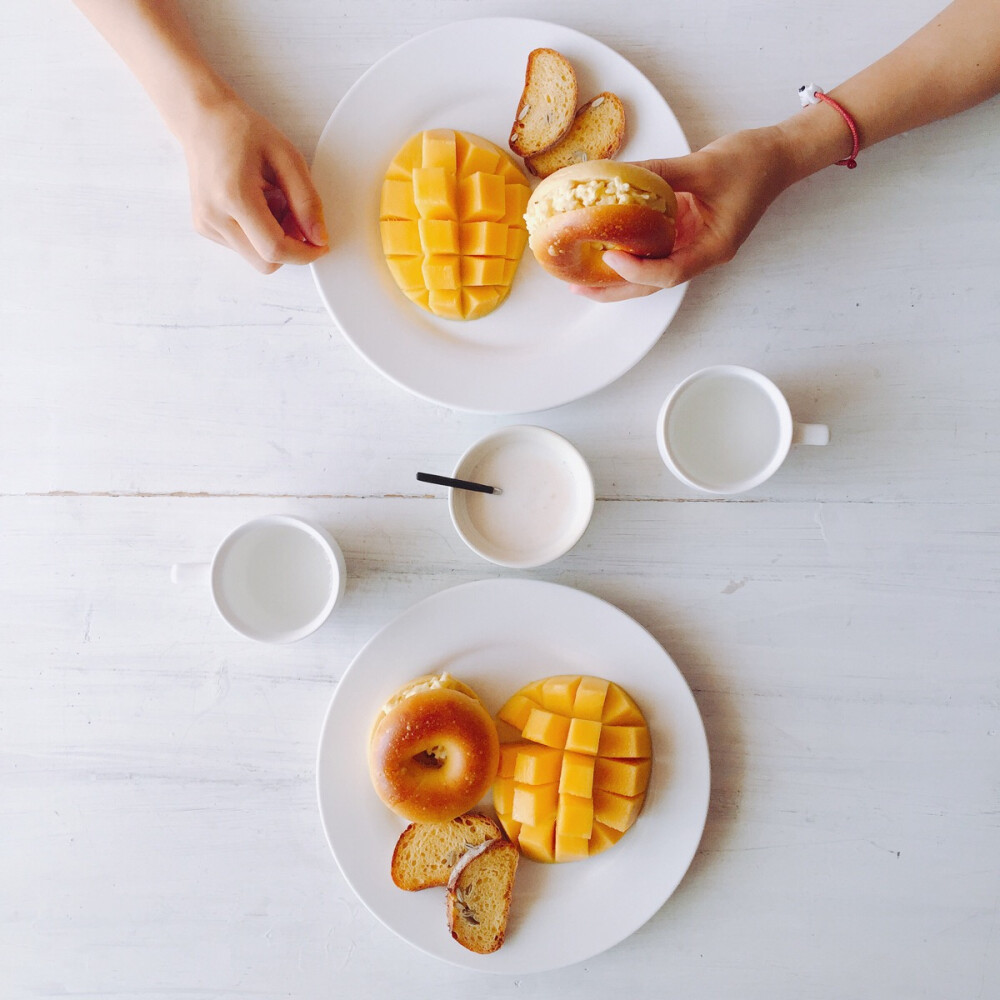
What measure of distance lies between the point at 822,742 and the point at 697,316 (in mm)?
637

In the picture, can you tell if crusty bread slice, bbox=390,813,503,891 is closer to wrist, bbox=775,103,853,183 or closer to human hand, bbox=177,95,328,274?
human hand, bbox=177,95,328,274

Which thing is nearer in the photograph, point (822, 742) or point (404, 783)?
point (404, 783)

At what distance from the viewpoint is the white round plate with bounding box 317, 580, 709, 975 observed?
1102 mm

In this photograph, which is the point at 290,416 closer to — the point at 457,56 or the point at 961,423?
the point at 457,56

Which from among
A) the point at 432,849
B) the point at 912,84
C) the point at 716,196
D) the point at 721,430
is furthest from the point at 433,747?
the point at 912,84

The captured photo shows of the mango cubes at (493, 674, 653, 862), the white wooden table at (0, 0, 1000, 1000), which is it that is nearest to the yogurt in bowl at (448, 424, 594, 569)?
the white wooden table at (0, 0, 1000, 1000)

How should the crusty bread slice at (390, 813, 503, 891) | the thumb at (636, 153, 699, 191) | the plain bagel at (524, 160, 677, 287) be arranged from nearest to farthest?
the plain bagel at (524, 160, 677, 287) < the thumb at (636, 153, 699, 191) < the crusty bread slice at (390, 813, 503, 891)

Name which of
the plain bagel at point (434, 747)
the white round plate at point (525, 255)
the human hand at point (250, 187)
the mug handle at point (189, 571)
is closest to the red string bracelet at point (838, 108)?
the white round plate at point (525, 255)

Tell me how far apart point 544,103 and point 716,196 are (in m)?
0.27

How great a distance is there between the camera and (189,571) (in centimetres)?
109

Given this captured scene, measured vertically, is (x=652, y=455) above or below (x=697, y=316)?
below

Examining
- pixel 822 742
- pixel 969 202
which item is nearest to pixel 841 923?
pixel 822 742

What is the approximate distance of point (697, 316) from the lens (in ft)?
3.74

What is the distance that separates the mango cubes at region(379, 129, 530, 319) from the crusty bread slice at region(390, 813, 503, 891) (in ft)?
2.32
